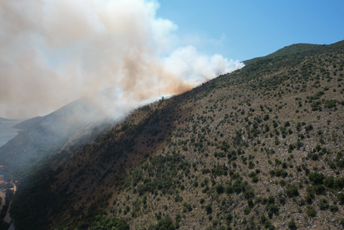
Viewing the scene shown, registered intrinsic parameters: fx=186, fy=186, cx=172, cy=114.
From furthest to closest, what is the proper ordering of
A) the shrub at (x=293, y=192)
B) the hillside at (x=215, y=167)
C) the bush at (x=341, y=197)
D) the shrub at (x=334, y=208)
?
the hillside at (x=215, y=167), the shrub at (x=293, y=192), the bush at (x=341, y=197), the shrub at (x=334, y=208)

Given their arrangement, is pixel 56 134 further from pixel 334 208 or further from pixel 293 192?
pixel 334 208

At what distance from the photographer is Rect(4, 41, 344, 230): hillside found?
23359 mm

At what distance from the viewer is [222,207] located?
27.2 m

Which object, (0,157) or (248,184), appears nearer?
(248,184)

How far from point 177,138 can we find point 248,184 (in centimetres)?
2717

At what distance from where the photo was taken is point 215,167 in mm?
36281

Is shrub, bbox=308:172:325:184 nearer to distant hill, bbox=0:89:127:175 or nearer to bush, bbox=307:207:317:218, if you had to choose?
bush, bbox=307:207:317:218

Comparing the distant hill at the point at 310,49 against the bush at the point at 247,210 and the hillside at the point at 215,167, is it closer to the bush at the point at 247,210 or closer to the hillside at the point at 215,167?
the hillside at the point at 215,167

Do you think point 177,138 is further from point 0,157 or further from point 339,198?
point 0,157

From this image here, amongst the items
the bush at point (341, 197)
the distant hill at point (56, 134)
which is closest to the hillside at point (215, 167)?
the bush at point (341, 197)

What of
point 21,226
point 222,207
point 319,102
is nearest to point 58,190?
point 21,226

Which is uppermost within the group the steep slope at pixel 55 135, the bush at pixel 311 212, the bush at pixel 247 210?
the steep slope at pixel 55 135

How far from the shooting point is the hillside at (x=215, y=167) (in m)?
23.4

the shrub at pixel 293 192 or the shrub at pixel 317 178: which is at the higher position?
the shrub at pixel 317 178
